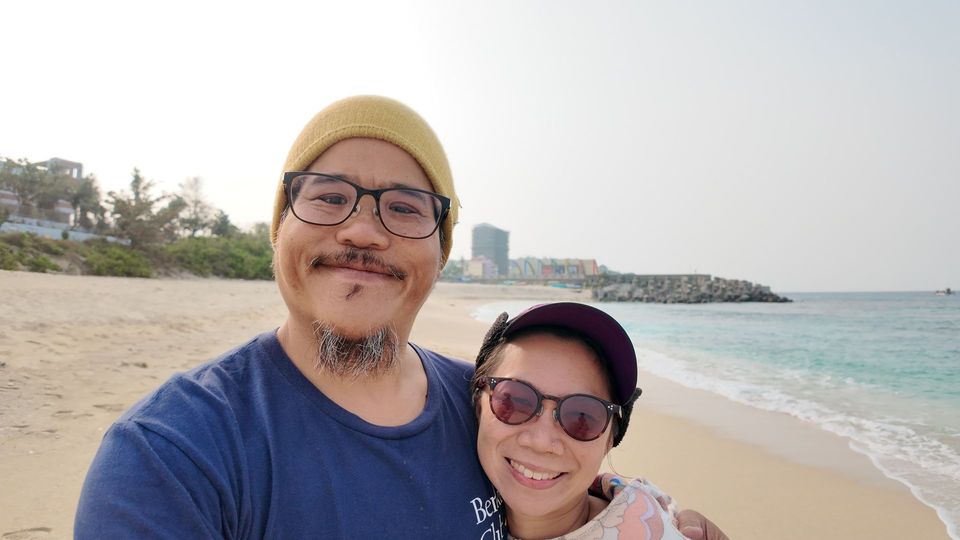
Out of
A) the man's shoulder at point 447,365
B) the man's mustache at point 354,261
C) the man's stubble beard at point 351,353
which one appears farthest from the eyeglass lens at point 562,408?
the man's mustache at point 354,261

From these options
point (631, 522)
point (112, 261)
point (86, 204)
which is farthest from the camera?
point (86, 204)

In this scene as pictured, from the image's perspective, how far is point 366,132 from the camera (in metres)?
1.68

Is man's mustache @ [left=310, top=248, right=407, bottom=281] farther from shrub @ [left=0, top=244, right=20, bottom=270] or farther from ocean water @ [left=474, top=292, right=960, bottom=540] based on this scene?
shrub @ [left=0, top=244, right=20, bottom=270]

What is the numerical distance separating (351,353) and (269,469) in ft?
1.43

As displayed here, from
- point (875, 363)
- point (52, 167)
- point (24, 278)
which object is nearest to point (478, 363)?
point (875, 363)

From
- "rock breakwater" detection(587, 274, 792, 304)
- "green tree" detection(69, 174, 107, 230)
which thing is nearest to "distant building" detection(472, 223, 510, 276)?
"rock breakwater" detection(587, 274, 792, 304)

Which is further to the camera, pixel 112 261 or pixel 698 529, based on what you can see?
pixel 112 261

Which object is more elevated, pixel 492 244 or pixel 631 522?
pixel 492 244

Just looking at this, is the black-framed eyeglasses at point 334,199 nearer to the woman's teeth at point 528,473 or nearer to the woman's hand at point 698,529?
the woman's teeth at point 528,473

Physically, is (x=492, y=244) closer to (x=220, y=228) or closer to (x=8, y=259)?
(x=220, y=228)

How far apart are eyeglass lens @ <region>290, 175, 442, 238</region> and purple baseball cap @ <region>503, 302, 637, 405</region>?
54 centimetres

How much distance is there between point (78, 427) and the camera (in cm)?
454

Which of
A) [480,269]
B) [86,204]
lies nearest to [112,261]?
[86,204]

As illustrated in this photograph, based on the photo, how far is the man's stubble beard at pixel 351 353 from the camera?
62.6 inches
